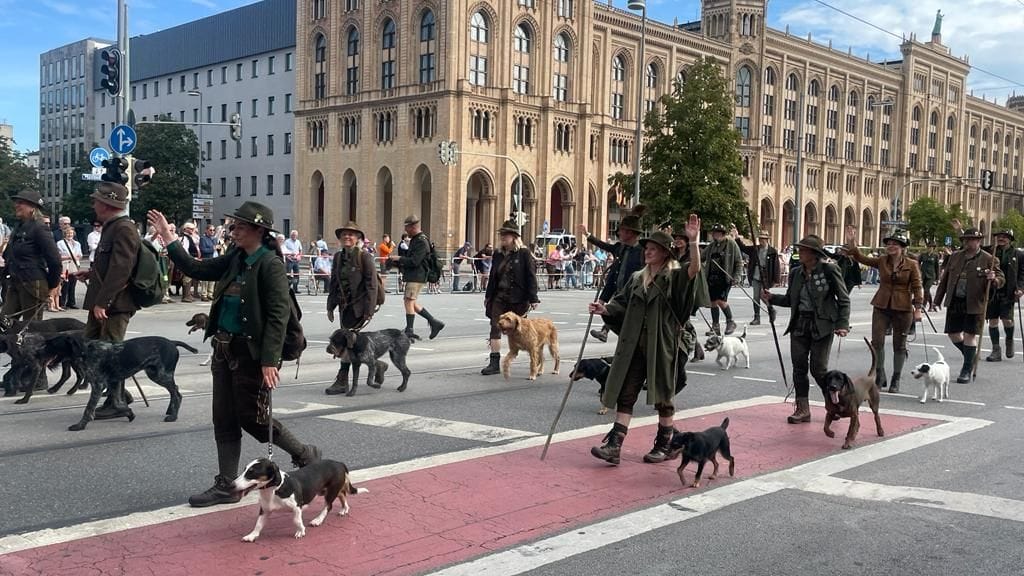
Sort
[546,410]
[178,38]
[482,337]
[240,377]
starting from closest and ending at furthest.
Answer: [240,377]
[546,410]
[482,337]
[178,38]

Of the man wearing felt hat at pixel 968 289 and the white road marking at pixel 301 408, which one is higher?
the man wearing felt hat at pixel 968 289

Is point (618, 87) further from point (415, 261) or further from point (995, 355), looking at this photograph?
point (415, 261)

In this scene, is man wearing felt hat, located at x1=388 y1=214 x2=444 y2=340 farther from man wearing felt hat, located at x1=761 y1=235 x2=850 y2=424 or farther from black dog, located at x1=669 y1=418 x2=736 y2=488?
black dog, located at x1=669 y1=418 x2=736 y2=488

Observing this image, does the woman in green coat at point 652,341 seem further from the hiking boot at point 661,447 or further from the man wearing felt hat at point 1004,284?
the man wearing felt hat at point 1004,284

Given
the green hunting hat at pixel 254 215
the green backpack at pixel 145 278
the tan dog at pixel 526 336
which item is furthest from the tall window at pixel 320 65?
the green hunting hat at pixel 254 215

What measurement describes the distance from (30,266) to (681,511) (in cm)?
733

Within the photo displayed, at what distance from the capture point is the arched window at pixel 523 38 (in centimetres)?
5834

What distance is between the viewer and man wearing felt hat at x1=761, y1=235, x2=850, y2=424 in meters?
8.84

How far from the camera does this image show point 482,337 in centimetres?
1661

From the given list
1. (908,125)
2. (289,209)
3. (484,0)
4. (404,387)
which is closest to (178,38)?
(289,209)

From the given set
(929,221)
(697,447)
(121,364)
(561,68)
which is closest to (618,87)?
(561,68)

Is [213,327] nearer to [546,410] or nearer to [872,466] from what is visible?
[546,410]

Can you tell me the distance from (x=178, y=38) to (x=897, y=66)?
69482 mm

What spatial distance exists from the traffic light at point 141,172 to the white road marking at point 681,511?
39.1ft
